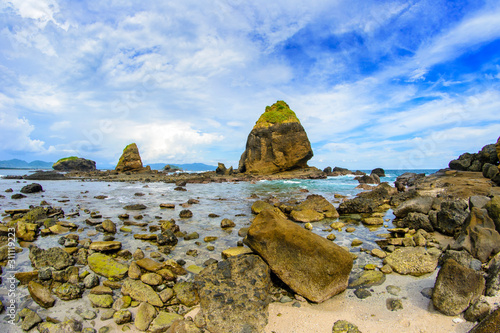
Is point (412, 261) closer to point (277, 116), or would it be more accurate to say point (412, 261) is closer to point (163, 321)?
point (163, 321)

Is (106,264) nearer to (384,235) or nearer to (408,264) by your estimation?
(408,264)

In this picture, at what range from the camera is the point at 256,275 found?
178 inches

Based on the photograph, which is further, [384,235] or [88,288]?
[384,235]

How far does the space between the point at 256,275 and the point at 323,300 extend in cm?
129

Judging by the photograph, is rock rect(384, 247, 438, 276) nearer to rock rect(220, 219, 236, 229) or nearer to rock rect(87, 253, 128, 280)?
rock rect(220, 219, 236, 229)

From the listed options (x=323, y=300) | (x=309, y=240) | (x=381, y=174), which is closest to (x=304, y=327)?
(x=323, y=300)

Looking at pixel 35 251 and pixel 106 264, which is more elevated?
pixel 35 251

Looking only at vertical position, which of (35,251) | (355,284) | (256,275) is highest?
(35,251)

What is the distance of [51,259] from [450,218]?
38.1ft

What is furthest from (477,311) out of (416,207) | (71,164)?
(71,164)

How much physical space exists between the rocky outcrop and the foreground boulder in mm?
56578

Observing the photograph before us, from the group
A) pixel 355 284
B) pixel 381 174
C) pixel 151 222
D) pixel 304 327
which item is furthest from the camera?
pixel 381 174

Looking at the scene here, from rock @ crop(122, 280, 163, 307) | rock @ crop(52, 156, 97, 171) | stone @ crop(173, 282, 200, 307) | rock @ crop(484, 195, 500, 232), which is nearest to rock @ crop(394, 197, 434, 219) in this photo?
rock @ crop(484, 195, 500, 232)

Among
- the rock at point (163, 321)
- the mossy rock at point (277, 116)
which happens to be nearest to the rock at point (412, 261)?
the rock at point (163, 321)
